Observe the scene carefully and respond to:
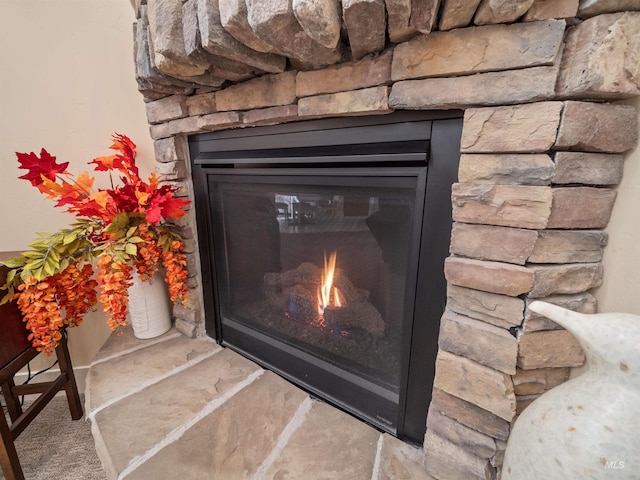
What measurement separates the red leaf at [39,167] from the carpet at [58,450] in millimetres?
1100

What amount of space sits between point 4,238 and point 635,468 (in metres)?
2.15

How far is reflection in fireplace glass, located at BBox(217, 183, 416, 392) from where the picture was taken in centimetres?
83

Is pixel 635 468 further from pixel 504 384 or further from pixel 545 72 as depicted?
pixel 545 72

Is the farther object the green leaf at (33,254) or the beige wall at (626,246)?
the green leaf at (33,254)

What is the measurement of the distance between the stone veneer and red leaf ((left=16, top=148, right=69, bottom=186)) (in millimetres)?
656

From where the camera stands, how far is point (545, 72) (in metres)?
0.51

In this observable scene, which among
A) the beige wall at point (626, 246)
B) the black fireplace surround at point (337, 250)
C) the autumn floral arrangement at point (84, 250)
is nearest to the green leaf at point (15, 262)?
the autumn floral arrangement at point (84, 250)

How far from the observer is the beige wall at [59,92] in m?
1.23

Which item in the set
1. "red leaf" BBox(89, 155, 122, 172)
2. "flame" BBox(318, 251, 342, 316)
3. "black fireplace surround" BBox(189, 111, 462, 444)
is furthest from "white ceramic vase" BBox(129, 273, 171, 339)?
"flame" BBox(318, 251, 342, 316)

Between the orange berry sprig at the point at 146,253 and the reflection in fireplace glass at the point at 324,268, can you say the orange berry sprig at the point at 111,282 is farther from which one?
the reflection in fireplace glass at the point at 324,268

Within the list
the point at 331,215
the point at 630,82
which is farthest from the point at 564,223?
the point at 331,215

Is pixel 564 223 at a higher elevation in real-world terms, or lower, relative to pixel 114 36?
lower

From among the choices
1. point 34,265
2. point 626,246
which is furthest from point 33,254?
point 626,246

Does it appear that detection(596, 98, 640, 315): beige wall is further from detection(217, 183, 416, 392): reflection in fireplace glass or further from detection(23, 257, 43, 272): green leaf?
detection(23, 257, 43, 272): green leaf
